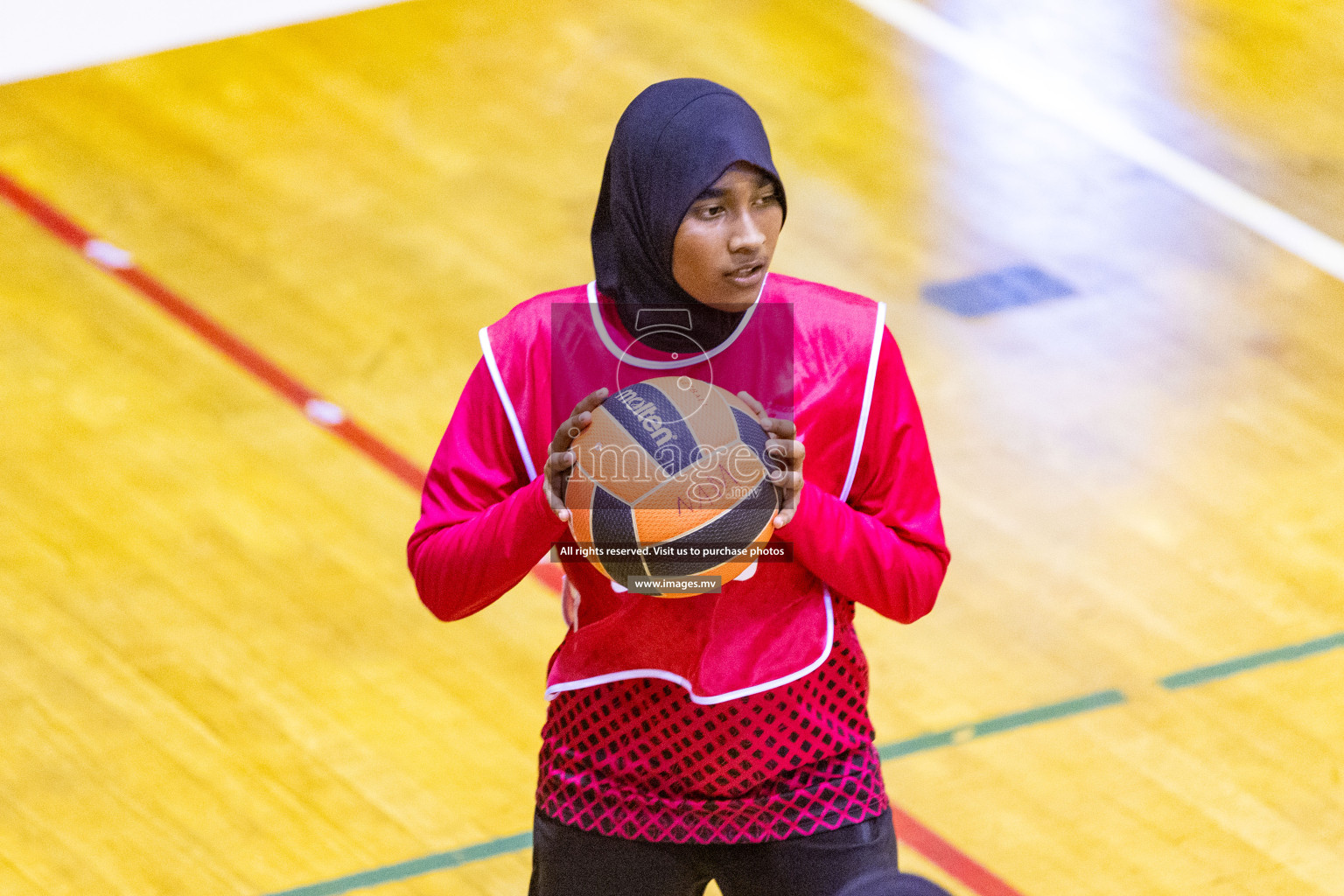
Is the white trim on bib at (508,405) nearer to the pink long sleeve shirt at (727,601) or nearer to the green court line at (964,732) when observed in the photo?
the pink long sleeve shirt at (727,601)

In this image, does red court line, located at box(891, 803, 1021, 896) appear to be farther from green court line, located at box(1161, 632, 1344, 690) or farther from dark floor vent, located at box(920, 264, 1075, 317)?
dark floor vent, located at box(920, 264, 1075, 317)

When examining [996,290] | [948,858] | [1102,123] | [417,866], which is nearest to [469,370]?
[996,290]

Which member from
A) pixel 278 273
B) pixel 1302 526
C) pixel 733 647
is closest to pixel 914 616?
Answer: pixel 733 647

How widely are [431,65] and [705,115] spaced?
471 cm

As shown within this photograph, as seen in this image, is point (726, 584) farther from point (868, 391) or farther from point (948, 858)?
point (948, 858)

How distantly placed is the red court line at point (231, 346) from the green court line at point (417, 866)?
787 mm

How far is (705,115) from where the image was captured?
7.86ft

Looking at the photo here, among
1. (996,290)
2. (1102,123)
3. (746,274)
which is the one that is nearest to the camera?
(746,274)

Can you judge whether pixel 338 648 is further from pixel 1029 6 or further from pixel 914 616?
pixel 1029 6

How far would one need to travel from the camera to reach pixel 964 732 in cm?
417

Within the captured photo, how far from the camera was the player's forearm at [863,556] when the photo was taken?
2.42 m

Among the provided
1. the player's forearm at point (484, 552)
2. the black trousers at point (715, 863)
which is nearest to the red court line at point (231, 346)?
the black trousers at point (715, 863)

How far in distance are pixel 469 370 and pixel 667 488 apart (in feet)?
9.84

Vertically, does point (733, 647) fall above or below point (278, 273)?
above
